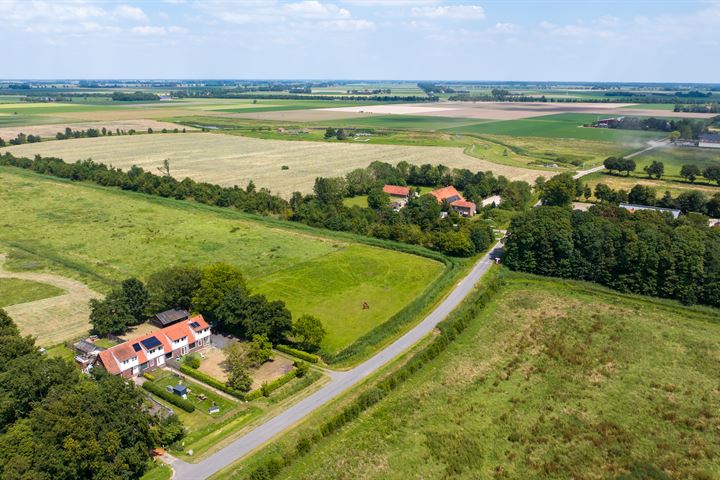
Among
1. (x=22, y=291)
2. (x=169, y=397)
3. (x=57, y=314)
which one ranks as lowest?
(x=169, y=397)

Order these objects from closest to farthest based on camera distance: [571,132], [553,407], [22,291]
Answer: [553,407], [22,291], [571,132]

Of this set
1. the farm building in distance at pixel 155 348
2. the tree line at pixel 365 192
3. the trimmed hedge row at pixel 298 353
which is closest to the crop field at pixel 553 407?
the trimmed hedge row at pixel 298 353

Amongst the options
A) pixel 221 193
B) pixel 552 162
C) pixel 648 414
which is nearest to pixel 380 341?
pixel 648 414

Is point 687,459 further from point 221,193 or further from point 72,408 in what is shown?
point 221,193

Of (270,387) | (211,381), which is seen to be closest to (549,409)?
(270,387)

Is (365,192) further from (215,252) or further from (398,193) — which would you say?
A: (215,252)

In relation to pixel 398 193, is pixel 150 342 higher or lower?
lower
